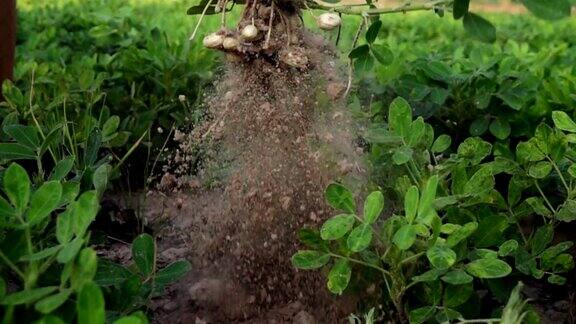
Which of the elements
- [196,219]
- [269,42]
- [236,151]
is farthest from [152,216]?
[269,42]

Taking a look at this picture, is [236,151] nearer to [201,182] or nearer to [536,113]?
[201,182]

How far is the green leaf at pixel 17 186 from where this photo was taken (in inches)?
46.6

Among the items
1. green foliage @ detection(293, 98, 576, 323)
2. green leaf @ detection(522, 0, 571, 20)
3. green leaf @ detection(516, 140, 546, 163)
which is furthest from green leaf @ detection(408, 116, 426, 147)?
green leaf @ detection(522, 0, 571, 20)

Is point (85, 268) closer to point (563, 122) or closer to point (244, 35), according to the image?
point (244, 35)

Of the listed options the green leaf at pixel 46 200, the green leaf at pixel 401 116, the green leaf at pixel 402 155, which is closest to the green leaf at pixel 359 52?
the green leaf at pixel 401 116

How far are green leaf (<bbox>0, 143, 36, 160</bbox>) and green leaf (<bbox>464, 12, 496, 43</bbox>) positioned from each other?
941 millimetres

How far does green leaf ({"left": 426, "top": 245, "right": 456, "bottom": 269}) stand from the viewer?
4.60 feet

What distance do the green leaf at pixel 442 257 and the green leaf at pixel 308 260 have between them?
204 millimetres

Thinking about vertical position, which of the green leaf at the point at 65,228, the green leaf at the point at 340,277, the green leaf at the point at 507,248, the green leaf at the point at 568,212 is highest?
the green leaf at the point at 65,228

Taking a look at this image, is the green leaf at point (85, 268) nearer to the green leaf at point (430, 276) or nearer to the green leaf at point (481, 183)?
the green leaf at point (430, 276)

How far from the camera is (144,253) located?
138 cm

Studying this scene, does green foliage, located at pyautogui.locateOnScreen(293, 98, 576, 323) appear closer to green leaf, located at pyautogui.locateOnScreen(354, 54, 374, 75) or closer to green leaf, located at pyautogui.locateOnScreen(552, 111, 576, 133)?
green leaf, located at pyautogui.locateOnScreen(552, 111, 576, 133)

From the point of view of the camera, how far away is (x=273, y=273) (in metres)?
1.79

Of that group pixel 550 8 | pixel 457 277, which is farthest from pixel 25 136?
pixel 550 8
